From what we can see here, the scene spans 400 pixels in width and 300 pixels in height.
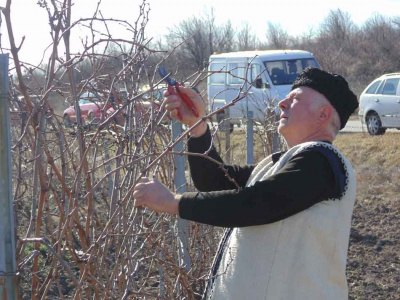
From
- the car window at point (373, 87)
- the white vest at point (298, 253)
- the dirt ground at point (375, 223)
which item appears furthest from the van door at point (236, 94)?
the white vest at point (298, 253)

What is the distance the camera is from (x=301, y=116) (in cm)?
244

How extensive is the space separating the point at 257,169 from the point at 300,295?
51 centimetres

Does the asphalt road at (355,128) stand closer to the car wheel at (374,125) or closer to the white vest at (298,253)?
the car wheel at (374,125)

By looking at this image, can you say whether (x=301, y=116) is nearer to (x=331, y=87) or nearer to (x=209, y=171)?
(x=331, y=87)

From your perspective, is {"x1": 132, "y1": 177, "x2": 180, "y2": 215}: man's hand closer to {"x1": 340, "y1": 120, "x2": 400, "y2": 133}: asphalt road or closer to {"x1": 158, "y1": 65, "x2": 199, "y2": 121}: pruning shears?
{"x1": 158, "y1": 65, "x2": 199, "y2": 121}: pruning shears

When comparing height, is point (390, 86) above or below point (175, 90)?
below

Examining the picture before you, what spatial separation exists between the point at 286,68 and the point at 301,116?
16910 millimetres

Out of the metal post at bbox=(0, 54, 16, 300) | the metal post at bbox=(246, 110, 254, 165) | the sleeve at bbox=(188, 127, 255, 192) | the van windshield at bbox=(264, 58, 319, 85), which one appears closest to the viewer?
the metal post at bbox=(0, 54, 16, 300)

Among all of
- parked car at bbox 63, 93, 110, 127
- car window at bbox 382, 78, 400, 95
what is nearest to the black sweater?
parked car at bbox 63, 93, 110, 127

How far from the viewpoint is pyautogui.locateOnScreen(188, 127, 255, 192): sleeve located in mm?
2732

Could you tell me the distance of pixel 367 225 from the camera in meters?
8.09

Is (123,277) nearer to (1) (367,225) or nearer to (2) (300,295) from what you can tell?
(2) (300,295)

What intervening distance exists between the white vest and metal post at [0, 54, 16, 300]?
747mm

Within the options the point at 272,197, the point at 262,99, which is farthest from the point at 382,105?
the point at 272,197
